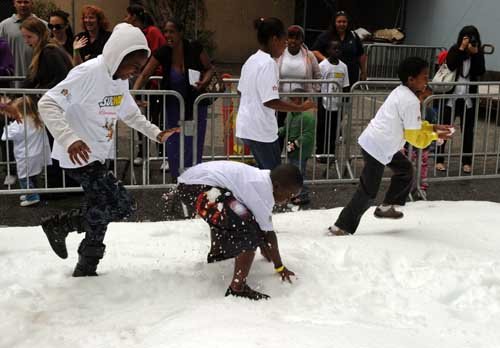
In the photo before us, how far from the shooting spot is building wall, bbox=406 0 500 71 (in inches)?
603

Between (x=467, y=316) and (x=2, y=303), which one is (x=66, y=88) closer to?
(x=2, y=303)

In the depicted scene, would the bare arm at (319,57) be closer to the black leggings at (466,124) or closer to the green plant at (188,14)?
the black leggings at (466,124)

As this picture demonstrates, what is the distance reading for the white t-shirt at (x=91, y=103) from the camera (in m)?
4.14

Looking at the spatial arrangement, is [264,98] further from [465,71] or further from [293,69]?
[465,71]

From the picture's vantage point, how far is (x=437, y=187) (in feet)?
26.1

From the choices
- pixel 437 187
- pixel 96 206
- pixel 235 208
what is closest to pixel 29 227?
pixel 96 206

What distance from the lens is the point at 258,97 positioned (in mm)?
5715

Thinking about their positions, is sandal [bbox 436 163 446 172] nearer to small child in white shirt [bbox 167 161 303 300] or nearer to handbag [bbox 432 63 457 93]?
handbag [bbox 432 63 457 93]

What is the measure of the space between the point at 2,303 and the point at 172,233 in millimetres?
1884

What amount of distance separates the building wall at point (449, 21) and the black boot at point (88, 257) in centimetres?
1263

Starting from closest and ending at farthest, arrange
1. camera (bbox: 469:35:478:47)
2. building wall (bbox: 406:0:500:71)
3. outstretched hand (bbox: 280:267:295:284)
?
1. outstretched hand (bbox: 280:267:295:284)
2. camera (bbox: 469:35:478:47)
3. building wall (bbox: 406:0:500:71)

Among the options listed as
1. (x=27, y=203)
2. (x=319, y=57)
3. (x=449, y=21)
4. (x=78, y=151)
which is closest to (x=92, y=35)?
(x=27, y=203)

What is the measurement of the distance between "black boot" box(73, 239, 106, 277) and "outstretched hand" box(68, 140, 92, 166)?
73 centimetres

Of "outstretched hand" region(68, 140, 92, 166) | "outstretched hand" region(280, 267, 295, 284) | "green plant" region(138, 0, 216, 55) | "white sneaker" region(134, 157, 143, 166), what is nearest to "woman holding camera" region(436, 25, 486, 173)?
"white sneaker" region(134, 157, 143, 166)
